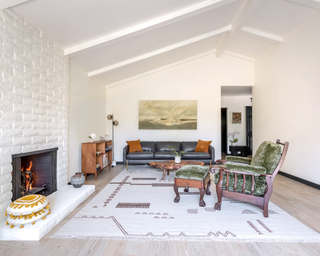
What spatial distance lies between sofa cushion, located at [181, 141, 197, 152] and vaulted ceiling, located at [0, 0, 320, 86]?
2.73m

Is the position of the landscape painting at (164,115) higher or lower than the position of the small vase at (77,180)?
higher

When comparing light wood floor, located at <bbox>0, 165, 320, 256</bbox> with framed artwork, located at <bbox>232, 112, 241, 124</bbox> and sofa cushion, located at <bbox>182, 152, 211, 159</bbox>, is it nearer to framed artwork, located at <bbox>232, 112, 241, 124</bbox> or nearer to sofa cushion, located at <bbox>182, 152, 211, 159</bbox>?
sofa cushion, located at <bbox>182, 152, 211, 159</bbox>

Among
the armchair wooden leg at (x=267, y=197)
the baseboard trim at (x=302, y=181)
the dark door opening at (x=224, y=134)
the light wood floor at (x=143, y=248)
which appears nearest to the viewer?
the light wood floor at (x=143, y=248)

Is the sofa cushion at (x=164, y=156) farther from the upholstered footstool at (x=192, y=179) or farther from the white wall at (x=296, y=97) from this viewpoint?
the white wall at (x=296, y=97)

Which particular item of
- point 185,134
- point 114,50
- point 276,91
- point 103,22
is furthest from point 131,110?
point 276,91

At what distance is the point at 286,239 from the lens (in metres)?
2.01

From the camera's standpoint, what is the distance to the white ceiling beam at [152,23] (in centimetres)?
348

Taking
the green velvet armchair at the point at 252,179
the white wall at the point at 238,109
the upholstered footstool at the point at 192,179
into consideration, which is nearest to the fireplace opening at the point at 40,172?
the upholstered footstool at the point at 192,179

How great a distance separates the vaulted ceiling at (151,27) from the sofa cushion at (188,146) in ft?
8.94

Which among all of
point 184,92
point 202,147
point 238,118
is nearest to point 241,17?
point 184,92

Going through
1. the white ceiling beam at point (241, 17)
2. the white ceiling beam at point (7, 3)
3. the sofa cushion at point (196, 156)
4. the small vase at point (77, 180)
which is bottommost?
the small vase at point (77, 180)

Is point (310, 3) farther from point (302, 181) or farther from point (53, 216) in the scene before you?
point (53, 216)

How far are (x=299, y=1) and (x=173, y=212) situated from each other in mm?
4348

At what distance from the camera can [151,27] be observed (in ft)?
12.0
